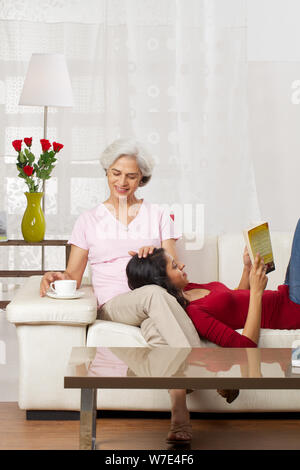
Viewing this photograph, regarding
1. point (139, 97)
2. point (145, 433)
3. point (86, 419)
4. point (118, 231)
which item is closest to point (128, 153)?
point (118, 231)

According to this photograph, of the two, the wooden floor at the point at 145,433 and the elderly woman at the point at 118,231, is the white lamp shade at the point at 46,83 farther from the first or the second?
the wooden floor at the point at 145,433

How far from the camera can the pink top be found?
10.7 feet

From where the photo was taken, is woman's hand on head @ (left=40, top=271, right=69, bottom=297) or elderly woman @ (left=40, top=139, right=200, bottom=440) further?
elderly woman @ (left=40, top=139, right=200, bottom=440)

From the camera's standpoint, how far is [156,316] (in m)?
2.74

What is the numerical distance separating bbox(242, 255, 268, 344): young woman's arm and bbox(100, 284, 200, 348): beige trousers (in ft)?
0.70

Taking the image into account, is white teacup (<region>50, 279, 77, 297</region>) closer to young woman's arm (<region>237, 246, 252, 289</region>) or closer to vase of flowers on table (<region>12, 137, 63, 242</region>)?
young woman's arm (<region>237, 246, 252, 289</region>)

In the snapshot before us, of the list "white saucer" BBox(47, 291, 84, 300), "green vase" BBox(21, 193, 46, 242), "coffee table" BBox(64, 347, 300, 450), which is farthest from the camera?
"green vase" BBox(21, 193, 46, 242)

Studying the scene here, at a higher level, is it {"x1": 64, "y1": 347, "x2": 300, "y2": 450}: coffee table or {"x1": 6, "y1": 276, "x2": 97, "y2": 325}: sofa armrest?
{"x1": 6, "y1": 276, "x2": 97, "y2": 325}: sofa armrest

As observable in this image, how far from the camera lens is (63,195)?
5.27 m

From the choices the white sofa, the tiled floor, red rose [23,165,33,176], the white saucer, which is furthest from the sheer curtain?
the white sofa

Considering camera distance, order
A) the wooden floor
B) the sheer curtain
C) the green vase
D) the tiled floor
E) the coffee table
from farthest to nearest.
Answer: the sheer curtain, the green vase, the tiled floor, the wooden floor, the coffee table

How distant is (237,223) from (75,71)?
5.09 feet

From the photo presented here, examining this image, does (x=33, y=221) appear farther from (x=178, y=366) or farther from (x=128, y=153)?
(x=178, y=366)

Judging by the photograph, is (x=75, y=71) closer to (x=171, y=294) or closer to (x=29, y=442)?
(x=171, y=294)
